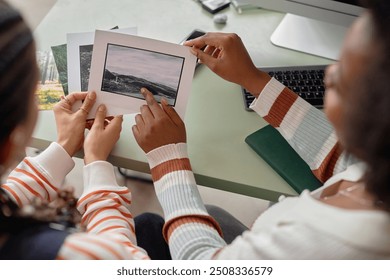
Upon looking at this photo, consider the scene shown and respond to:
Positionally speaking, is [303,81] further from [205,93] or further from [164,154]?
[164,154]

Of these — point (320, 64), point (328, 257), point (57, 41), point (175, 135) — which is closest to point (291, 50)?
point (320, 64)

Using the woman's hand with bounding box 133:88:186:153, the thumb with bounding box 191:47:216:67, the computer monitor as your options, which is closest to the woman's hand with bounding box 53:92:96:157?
the woman's hand with bounding box 133:88:186:153

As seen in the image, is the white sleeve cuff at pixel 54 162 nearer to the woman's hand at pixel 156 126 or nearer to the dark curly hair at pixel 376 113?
the woman's hand at pixel 156 126

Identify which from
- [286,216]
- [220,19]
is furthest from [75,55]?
[286,216]

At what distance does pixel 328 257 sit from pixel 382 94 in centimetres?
23

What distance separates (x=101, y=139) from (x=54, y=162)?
0.10 m

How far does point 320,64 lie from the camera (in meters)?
1.16

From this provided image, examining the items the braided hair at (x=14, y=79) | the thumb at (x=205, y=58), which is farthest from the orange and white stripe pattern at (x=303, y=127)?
the braided hair at (x=14, y=79)

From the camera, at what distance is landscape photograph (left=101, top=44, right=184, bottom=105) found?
0.95m

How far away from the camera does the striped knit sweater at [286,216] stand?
592 mm

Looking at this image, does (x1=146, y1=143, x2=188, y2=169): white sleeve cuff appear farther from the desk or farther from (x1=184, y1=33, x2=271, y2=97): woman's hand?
(x1=184, y1=33, x2=271, y2=97): woman's hand

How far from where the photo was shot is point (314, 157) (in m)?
0.94

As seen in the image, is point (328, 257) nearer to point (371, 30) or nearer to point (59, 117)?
point (371, 30)
